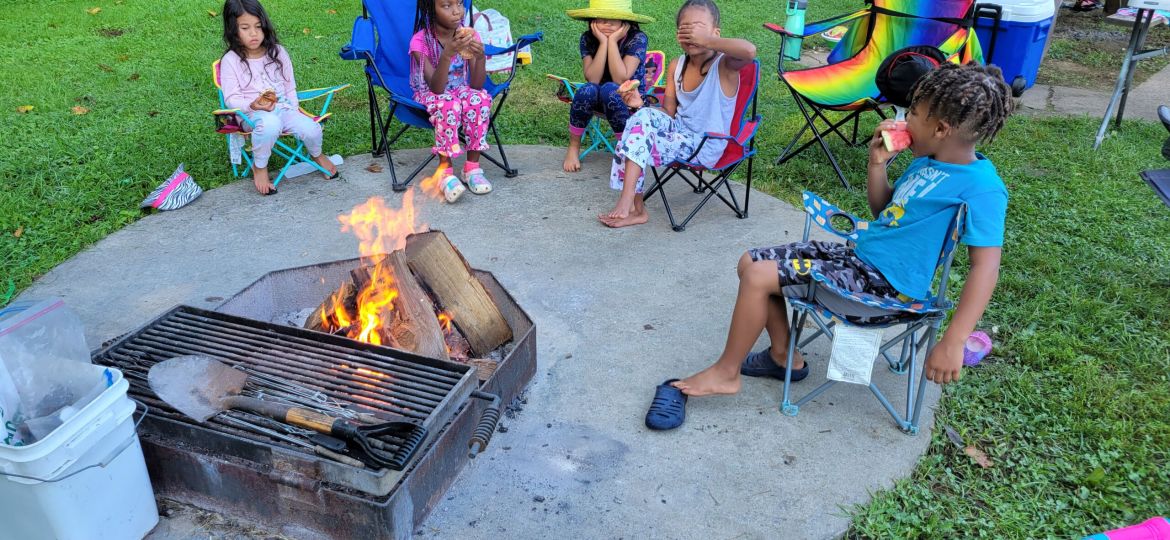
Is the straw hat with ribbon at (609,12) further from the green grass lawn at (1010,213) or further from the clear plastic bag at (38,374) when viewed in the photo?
the clear plastic bag at (38,374)

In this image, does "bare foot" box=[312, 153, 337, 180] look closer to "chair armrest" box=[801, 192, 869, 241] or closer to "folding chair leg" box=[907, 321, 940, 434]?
"chair armrest" box=[801, 192, 869, 241]

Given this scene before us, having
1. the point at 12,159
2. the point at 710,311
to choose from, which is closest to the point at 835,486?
the point at 710,311

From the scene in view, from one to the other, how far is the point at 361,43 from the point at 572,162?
55.2 inches

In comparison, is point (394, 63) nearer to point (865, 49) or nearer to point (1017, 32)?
point (865, 49)

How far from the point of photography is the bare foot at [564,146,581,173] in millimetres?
4910

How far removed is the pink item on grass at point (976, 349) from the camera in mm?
3049

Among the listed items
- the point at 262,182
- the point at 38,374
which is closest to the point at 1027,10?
the point at 262,182

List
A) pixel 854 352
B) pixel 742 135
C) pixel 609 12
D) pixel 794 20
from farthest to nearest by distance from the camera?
pixel 794 20, pixel 609 12, pixel 742 135, pixel 854 352

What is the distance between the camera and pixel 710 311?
342 centimetres

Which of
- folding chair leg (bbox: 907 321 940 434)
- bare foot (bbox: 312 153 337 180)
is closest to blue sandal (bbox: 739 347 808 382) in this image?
folding chair leg (bbox: 907 321 940 434)

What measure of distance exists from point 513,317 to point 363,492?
3.74 ft

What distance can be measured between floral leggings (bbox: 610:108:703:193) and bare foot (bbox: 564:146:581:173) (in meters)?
0.76

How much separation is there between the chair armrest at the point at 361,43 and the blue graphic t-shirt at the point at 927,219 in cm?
301

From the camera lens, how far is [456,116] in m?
4.46
